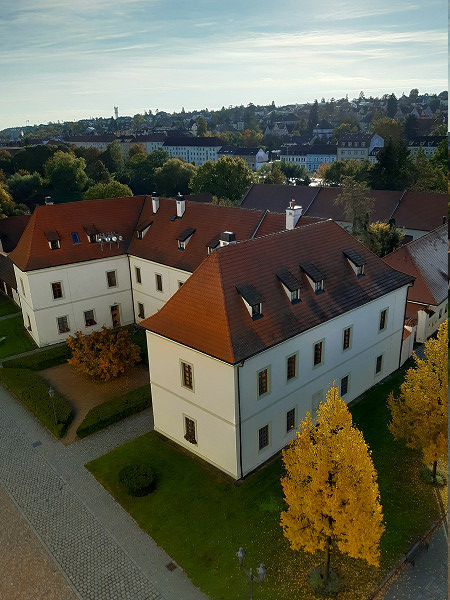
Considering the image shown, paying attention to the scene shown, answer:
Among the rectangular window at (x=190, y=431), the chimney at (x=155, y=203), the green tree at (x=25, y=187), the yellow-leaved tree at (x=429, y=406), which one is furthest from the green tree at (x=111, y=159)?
the yellow-leaved tree at (x=429, y=406)

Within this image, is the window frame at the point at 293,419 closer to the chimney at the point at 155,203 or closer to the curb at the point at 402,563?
the curb at the point at 402,563

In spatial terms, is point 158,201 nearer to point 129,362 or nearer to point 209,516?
point 129,362

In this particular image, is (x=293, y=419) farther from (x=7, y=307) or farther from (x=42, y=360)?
(x=7, y=307)

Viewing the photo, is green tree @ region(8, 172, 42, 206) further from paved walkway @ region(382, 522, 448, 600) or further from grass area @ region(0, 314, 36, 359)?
paved walkway @ region(382, 522, 448, 600)

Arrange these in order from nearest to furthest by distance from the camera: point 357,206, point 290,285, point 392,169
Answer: point 290,285
point 357,206
point 392,169

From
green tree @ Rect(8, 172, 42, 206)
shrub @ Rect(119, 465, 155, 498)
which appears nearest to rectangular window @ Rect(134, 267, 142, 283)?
shrub @ Rect(119, 465, 155, 498)

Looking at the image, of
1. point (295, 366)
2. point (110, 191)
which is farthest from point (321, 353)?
point (110, 191)
